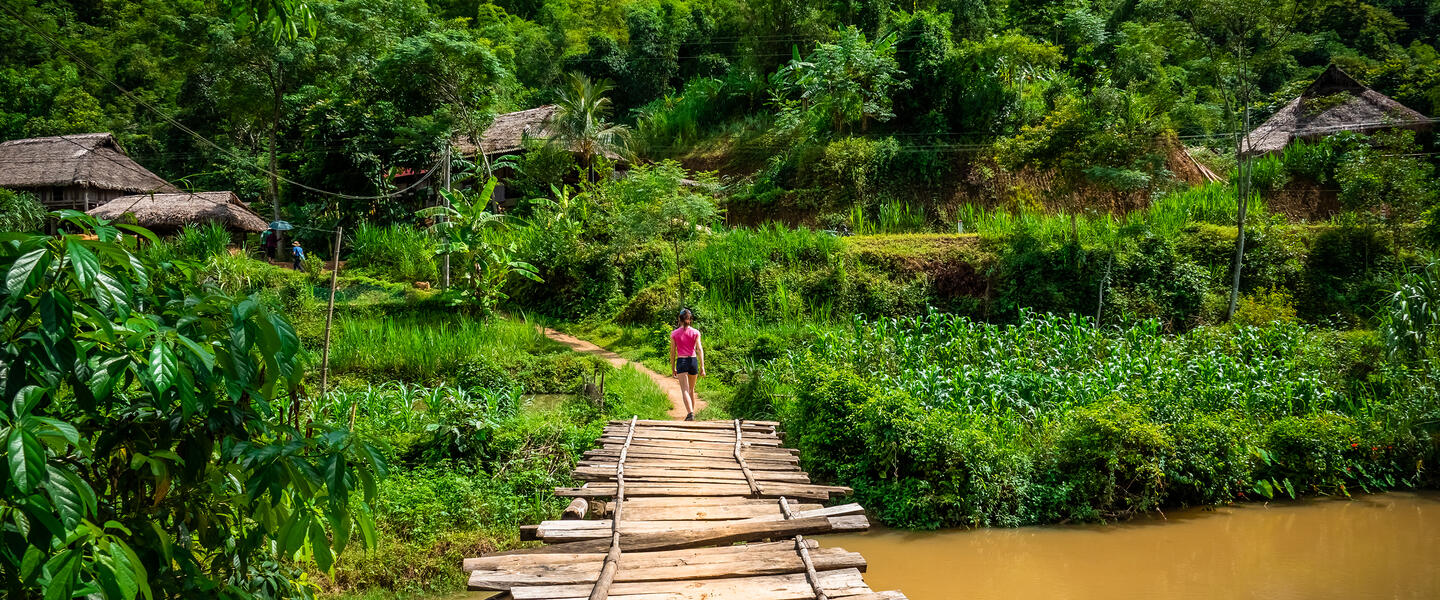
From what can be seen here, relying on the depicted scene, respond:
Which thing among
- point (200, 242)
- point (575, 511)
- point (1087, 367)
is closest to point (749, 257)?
point (1087, 367)

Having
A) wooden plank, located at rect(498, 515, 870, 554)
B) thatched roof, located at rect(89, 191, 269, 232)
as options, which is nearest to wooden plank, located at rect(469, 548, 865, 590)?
wooden plank, located at rect(498, 515, 870, 554)

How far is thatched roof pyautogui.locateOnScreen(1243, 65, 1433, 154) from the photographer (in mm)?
17750

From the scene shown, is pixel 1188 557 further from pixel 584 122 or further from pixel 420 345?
pixel 584 122

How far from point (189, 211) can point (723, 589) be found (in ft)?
62.2

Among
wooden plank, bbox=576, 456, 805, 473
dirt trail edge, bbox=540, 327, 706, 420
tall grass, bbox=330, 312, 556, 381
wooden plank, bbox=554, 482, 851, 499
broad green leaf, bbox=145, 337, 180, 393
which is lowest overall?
dirt trail edge, bbox=540, 327, 706, 420

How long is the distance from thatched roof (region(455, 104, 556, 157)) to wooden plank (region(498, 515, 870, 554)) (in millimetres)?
17872

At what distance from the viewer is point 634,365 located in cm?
1160

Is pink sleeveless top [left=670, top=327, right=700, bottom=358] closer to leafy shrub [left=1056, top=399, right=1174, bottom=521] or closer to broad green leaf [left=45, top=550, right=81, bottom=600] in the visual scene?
leafy shrub [left=1056, top=399, right=1174, bottom=521]

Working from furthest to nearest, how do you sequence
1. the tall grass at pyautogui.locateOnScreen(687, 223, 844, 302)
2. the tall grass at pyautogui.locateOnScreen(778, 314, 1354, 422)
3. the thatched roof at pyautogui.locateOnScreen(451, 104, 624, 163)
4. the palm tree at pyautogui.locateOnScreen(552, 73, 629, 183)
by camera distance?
the thatched roof at pyautogui.locateOnScreen(451, 104, 624, 163)
the palm tree at pyautogui.locateOnScreen(552, 73, 629, 183)
the tall grass at pyautogui.locateOnScreen(687, 223, 844, 302)
the tall grass at pyautogui.locateOnScreen(778, 314, 1354, 422)

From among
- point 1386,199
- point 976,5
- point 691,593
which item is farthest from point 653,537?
point 976,5

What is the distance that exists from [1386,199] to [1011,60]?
264 inches

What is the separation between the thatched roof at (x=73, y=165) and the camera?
67.8 feet

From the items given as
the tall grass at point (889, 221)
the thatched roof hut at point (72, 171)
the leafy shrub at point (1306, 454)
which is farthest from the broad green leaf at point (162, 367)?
the thatched roof hut at point (72, 171)

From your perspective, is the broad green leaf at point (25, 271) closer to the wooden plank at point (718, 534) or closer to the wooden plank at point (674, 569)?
the wooden plank at point (674, 569)
